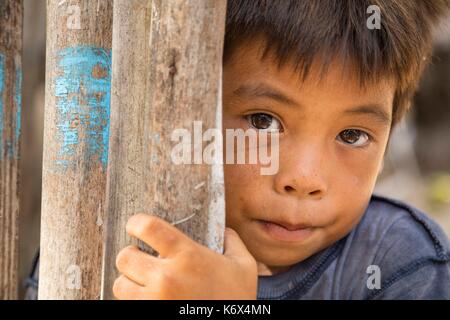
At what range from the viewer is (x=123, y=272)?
3.34ft

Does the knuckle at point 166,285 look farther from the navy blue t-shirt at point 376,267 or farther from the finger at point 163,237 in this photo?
the navy blue t-shirt at point 376,267

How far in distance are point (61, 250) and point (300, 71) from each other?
27.4 inches

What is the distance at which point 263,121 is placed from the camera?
150cm

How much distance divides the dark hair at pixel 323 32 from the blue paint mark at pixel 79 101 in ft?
1.46

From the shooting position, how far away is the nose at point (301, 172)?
1.43m

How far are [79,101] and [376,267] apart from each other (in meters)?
1.16

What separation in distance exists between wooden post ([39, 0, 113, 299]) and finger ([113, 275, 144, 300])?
16 cm

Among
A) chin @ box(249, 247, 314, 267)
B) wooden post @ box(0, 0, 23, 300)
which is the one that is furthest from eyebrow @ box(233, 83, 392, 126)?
wooden post @ box(0, 0, 23, 300)

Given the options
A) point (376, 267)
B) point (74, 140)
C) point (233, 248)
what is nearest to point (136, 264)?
point (233, 248)

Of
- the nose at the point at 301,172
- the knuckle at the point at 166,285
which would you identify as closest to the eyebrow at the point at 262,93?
the nose at the point at 301,172

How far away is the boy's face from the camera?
1.45m

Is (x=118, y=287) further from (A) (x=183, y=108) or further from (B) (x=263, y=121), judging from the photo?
(B) (x=263, y=121)

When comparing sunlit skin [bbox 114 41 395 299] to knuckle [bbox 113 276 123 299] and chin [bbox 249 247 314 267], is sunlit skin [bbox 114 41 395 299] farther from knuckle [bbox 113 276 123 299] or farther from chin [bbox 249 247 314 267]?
knuckle [bbox 113 276 123 299]

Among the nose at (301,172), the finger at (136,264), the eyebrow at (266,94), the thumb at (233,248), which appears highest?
the eyebrow at (266,94)
